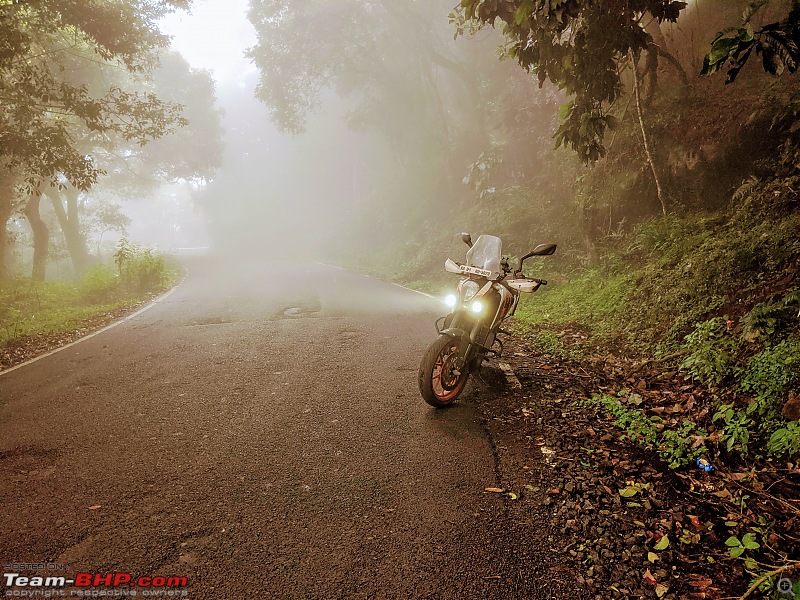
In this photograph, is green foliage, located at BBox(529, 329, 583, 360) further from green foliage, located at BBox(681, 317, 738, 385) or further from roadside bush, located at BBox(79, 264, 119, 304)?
roadside bush, located at BBox(79, 264, 119, 304)

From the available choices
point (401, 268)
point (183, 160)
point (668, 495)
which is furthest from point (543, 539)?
point (183, 160)

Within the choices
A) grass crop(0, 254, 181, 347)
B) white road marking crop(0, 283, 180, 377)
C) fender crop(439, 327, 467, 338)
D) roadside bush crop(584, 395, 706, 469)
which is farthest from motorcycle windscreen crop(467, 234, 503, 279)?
grass crop(0, 254, 181, 347)

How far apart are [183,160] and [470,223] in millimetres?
23046

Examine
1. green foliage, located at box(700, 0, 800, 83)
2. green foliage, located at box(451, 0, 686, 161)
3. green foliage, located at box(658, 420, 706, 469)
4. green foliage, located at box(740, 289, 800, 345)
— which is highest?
green foliage, located at box(451, 0, 686, 161)

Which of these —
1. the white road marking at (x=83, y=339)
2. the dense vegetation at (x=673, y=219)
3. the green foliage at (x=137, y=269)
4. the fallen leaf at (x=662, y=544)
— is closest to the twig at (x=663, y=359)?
the dense vegetation at (x=673, y=219)

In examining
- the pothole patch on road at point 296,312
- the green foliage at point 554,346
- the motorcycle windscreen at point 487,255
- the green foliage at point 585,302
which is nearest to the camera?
the motorcycle windscreen at point 487,255

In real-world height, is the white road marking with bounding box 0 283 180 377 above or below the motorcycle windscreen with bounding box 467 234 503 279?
below

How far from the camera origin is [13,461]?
11.6 feet

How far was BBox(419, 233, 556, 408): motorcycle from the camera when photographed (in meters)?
4.33

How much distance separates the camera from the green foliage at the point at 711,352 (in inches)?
165

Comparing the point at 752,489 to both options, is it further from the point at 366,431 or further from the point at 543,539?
the point at 366,431

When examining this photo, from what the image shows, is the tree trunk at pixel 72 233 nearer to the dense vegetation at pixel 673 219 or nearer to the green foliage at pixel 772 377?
the dense vegetation at pixel 673 219

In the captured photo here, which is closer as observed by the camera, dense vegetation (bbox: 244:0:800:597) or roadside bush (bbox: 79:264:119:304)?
dense vegetation (bbox: 244:0:800:597)

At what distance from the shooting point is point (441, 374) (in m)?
4.44
